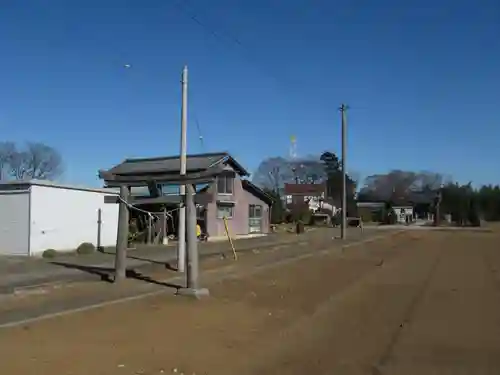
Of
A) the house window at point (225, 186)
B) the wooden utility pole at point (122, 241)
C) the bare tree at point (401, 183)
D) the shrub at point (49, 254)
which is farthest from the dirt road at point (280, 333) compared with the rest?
the bare tree at point (401, 183)

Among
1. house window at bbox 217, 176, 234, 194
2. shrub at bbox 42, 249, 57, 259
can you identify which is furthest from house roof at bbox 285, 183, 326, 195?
shrub at bbox 42, 249, 57, 259

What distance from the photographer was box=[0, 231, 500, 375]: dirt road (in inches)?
279

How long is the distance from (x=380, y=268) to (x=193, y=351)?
1417 centimetres

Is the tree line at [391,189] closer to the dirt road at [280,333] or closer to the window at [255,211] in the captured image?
the window at [255,211]

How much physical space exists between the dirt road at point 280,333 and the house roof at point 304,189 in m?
85.0

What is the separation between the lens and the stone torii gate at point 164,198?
13336 mm

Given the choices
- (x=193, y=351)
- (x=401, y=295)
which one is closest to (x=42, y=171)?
(x=401, y=295)

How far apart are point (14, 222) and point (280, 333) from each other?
16.9 metres

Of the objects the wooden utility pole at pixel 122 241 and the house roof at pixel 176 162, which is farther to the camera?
the house roof at pixel 176 162

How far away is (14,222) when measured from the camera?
75.8ft

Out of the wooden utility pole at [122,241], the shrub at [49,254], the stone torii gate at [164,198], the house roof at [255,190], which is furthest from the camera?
the house roof at [255,190]

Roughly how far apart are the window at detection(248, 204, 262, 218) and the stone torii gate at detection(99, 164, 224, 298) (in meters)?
30.7

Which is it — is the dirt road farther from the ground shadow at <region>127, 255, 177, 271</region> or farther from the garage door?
the garage door

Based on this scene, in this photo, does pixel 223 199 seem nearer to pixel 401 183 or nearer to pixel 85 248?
pixel 85 248
